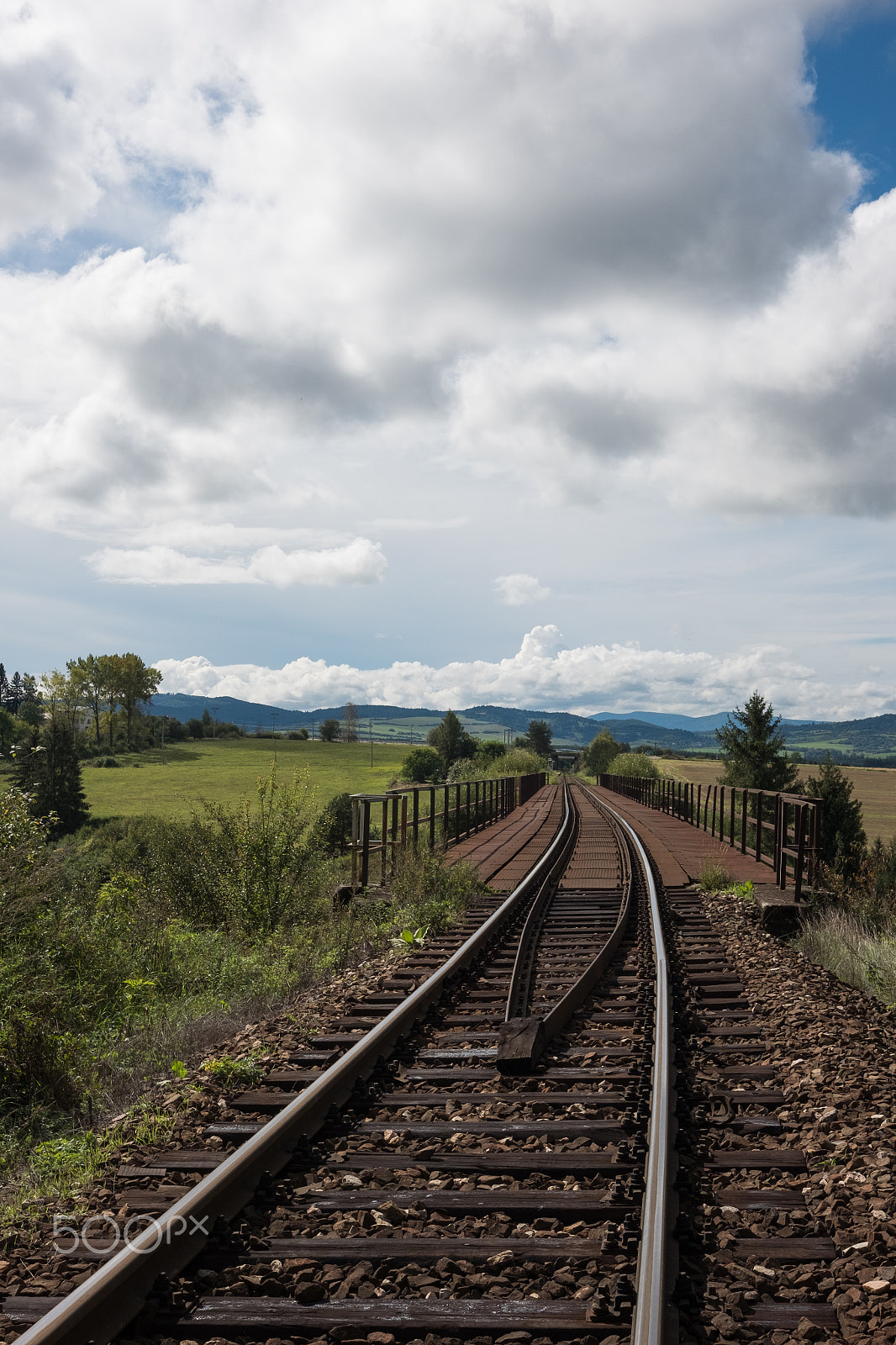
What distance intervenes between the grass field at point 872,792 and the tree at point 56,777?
39777mm

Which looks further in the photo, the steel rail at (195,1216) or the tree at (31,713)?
the tree at (31,713)

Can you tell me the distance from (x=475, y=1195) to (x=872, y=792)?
88083 mm

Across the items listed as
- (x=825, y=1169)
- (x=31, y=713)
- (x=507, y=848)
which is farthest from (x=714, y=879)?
(x=31, y=713)

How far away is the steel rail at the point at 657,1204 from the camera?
2699 mm

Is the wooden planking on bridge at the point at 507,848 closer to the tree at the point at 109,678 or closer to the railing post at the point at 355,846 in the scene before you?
the railing post at the point at 355,846

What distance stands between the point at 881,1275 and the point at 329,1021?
4.04 meters

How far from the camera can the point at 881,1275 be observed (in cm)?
307

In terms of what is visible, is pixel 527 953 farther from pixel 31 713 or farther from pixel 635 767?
pixel 31 713

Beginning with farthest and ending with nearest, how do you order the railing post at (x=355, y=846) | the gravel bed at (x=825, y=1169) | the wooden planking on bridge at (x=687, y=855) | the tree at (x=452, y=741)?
the tree at (x=452, y=741) → the wooden planking on bridge at (x=687, y=855) → the railing post at (x=355, y=846) → the gravel bed at (x=825, y=1169)

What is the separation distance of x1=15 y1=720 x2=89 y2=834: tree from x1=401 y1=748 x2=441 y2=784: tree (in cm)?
3066

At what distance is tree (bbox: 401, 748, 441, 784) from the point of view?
87188mm

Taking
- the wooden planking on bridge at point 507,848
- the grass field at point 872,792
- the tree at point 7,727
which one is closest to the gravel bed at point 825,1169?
the wooden planking on bridge at point 507,848

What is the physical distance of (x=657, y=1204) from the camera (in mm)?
3383

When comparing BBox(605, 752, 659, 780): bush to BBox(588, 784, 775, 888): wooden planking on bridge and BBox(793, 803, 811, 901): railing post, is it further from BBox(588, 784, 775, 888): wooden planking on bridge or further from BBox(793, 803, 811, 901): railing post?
BBox(793, 803, 811, 901): railing post
